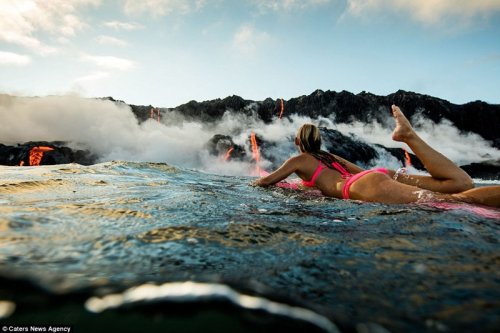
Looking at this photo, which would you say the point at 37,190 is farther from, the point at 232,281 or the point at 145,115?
the point at 145,115

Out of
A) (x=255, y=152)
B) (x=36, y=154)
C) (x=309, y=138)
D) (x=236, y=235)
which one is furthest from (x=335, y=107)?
(x=236, y=235)

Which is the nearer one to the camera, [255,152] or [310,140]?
[310,140]

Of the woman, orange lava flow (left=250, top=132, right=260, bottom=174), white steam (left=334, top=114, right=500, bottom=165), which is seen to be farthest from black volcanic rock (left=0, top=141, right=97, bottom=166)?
the woman

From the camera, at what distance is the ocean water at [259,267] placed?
131 centimetres

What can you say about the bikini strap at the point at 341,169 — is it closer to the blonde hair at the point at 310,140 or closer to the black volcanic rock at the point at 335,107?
the blonde hair at the point at 310,140

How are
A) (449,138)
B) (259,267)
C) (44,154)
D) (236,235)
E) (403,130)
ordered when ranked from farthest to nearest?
1. (449,138)
2. (44,154)
3. (403,130)
4. (236,235)
5. (259,267)

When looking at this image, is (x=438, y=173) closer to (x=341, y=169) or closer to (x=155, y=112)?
(x=341, y=169)

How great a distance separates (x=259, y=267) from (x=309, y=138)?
4.00m

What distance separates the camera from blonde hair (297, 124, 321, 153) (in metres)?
5.46

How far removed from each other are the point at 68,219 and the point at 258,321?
7.38 feet

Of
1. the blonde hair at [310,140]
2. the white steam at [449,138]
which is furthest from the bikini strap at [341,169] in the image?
the white steam at [449,138]

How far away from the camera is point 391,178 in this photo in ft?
15.1

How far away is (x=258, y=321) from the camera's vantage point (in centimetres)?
130

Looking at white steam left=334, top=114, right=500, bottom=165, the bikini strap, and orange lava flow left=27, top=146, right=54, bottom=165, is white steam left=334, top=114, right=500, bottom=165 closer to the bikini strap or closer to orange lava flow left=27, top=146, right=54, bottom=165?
orange lava flow left=27, top=146, right=54, bottom=165
